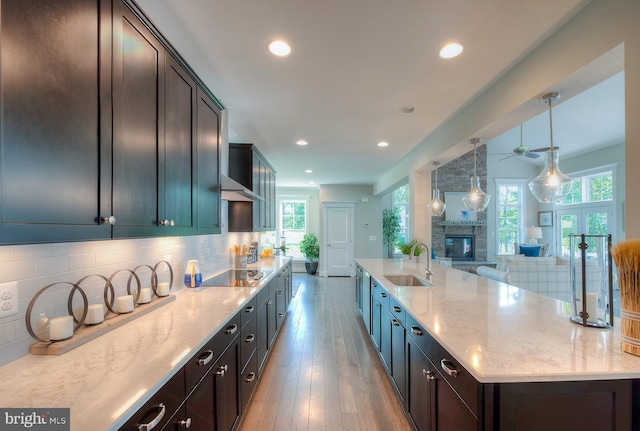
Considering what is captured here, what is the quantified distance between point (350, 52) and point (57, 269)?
6.80 feet

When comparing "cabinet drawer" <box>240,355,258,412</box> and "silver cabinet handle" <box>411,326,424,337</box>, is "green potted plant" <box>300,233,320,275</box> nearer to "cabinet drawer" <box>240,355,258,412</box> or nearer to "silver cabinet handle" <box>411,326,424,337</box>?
"cabinet drawer" <box>240,355,258,412</box>

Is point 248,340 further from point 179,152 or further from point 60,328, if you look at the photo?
point 179,152

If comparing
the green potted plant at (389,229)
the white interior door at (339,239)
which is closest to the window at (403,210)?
the green potted plant at (389,229)

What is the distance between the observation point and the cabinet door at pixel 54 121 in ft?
2.59

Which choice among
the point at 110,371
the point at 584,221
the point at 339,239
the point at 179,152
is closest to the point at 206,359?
the point at 110,371

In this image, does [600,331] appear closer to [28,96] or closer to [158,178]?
[158,178]

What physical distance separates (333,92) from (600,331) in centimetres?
243

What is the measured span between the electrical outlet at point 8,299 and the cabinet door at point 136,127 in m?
0.38

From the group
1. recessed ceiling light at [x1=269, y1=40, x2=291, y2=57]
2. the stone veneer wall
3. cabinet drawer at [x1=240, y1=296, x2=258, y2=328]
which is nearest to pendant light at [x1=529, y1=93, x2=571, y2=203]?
recessed ceiling light at [x1=269, y1=40, x2=291, y2=57]

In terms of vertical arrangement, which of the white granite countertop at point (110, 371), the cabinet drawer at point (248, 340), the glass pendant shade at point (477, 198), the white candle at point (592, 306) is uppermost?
the glass pendant shade at point (477, 198)

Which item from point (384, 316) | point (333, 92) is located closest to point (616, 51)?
point (333, 92)

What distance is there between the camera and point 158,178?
60.8 inches

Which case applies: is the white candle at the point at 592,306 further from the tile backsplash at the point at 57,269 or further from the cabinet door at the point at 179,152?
the tile backsplash at the point at 57,269

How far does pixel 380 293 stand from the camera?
9.44ft
